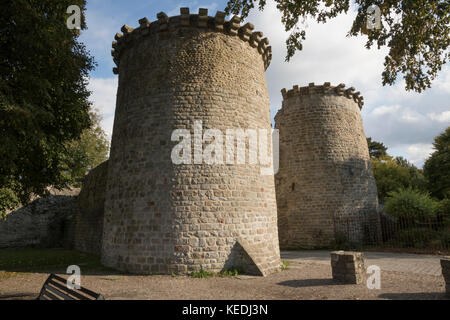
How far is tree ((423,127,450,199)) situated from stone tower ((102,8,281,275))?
54.9 feet

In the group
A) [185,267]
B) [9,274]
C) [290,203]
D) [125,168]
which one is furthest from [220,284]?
[290,203]

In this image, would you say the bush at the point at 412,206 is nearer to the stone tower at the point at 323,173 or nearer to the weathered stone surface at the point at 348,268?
the stone tower at the point at 323,173

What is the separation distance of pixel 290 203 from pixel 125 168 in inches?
384

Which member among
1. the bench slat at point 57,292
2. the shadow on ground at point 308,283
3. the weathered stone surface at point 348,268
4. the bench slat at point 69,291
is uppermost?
the bench slat at point 69,291

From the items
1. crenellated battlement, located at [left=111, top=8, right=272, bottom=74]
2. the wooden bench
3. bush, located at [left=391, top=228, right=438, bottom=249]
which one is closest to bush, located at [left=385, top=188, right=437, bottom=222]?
bush, located at [left=391, top=228, right=438, bottom=249]

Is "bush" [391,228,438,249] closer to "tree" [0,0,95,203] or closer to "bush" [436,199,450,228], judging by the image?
"bush" [436,199,450,228]

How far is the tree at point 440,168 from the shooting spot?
19.0 metres

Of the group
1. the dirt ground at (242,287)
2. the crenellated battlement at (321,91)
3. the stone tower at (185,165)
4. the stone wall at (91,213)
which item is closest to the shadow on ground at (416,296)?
the dirt ground at (242,287)

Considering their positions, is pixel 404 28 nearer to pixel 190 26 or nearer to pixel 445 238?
pixel 190 26

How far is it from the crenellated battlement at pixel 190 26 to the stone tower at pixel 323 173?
22.7ft

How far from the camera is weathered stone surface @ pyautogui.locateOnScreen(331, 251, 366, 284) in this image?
6340mm

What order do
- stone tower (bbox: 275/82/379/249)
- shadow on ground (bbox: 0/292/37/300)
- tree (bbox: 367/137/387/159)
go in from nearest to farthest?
1. shadow on ground (bbox: 0/292/37/300)
2. stone tower (bbox: 275/82/379/249)
3. tree (bbox: 367/137/387/159)

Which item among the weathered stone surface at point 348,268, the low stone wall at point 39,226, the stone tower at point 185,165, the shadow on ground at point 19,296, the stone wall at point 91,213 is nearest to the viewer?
the shadow on ground at point 19,296

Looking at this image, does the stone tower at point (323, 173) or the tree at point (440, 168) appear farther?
the tree at point (440, 168)
